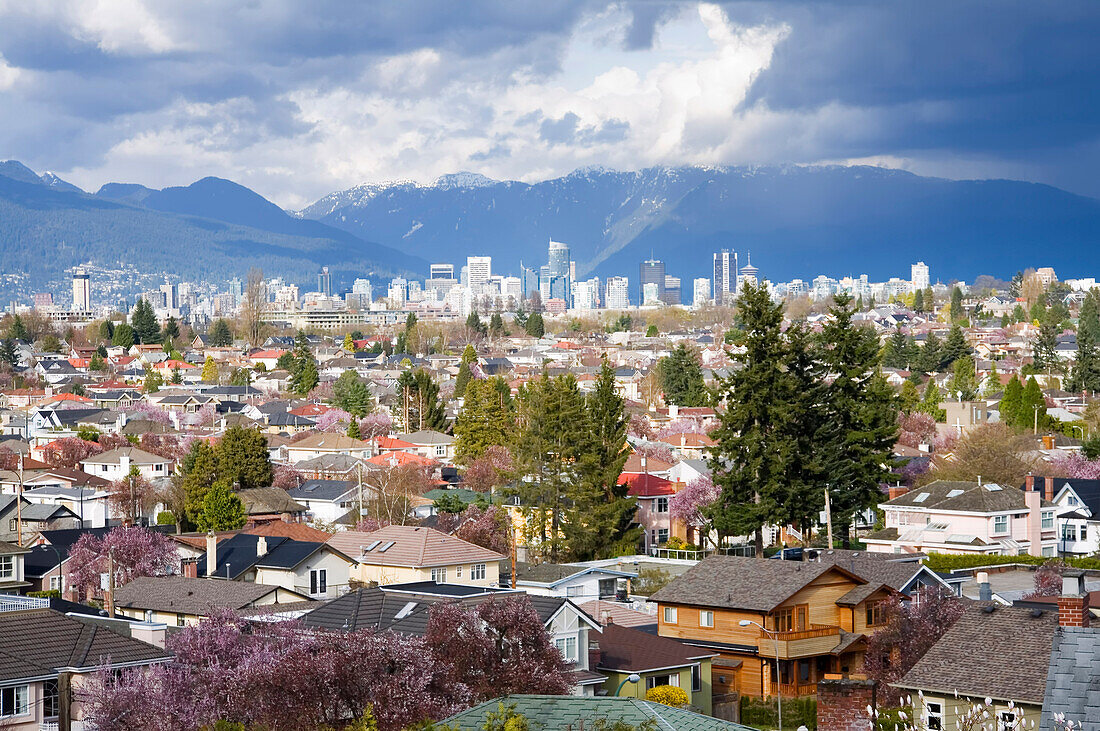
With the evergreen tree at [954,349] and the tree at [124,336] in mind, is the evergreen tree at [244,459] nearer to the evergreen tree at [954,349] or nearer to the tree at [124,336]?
the evergreen tree at [954,349]

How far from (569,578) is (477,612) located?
16214 mm

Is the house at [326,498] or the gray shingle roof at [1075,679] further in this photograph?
the house at [326,498]

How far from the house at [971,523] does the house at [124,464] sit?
118 ft

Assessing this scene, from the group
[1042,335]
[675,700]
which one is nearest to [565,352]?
[1042,335]

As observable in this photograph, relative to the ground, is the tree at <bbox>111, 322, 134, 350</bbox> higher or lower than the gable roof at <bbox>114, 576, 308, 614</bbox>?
higher

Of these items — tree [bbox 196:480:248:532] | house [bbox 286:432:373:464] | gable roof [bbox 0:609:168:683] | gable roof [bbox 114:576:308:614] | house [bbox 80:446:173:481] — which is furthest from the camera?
house [bbox 286:432:373:464]

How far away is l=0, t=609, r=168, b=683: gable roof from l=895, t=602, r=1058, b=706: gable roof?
11752 millimetres

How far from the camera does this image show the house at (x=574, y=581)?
3847 cm

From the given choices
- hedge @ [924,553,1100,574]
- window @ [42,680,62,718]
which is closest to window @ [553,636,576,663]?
window @ [42,680,62,718]

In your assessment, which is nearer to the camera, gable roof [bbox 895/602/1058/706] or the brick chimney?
gable roof [bbox 895/602/1058/706]

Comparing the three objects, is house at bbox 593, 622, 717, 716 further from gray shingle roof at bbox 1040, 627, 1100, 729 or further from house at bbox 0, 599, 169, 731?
gray shingle roof at bbox 1040, 627, 1100, 729

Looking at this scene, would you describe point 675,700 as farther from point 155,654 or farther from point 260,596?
point 260,596

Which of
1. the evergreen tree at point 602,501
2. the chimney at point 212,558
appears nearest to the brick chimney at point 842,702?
the chimney at point 212,558

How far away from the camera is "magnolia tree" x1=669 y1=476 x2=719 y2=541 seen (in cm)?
5756
